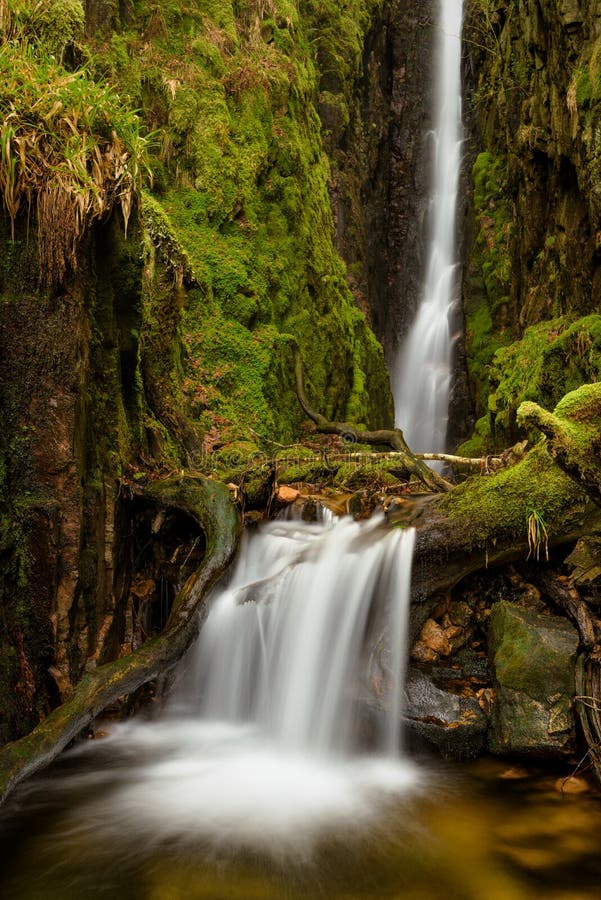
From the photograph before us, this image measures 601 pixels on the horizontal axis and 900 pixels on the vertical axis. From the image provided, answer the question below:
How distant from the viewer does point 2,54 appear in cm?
353

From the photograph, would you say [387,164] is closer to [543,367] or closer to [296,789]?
[543,367]

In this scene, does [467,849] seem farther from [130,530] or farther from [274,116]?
[274,116]

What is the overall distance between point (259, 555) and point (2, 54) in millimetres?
3998

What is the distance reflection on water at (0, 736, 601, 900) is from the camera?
258cm

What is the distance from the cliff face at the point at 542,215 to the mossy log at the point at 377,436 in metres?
2.32

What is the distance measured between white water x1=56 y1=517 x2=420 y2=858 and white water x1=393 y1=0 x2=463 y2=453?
12.0 meters

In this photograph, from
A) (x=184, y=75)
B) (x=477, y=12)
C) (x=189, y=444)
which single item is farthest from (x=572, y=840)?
(x=477, y=12)

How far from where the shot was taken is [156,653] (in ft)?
11.4

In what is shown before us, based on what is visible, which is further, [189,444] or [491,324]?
[491,324]

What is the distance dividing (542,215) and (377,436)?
5.58 meters

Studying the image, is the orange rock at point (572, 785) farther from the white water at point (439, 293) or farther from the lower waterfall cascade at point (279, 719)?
the white water at point (439, 293)

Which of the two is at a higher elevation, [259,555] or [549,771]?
[259,555]

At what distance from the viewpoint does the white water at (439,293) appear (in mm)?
17198

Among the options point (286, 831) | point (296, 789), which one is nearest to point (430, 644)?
point (296, 789)
